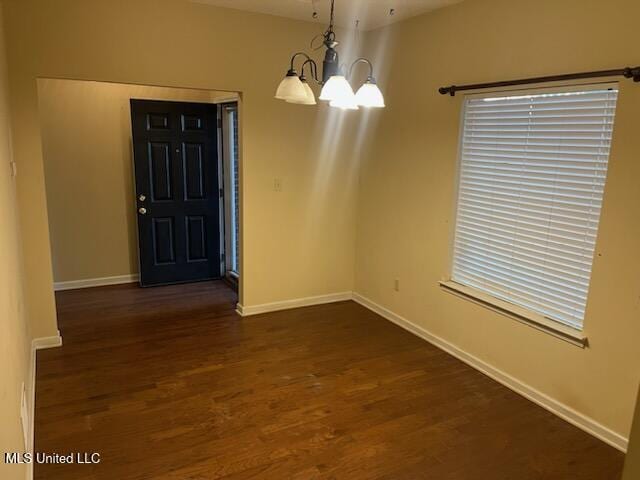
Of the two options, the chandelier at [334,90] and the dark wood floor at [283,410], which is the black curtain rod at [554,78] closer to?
the chandelier at [334,90]

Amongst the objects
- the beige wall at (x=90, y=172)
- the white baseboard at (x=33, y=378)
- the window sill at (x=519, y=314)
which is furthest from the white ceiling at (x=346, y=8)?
the white baseboard at (x=33, y=378)

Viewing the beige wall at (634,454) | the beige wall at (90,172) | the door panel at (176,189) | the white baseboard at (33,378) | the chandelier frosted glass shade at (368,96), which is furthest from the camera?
the door panel at (176,189)

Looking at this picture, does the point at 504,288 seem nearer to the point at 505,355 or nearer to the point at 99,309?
the point at 505,355

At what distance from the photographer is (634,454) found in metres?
1.08

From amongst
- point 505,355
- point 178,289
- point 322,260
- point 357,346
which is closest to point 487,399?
point 505,355

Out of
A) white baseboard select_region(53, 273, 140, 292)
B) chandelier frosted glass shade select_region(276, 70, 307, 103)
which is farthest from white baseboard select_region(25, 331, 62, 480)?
chandelier frosted glass shade select_region(276, 70, 307, 103)

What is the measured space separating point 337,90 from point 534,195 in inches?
64.1

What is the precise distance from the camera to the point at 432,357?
11.9 feet

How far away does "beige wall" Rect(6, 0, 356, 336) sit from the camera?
10.8 feet

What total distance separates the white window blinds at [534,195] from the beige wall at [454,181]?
0.35 ft

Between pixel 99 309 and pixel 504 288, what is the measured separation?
11.9 feet

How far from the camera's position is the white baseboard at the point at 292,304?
14.5 ft

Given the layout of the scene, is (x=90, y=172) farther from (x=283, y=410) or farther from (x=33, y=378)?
(x=283, y=410)

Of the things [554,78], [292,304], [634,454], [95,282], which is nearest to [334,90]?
[554,78]
